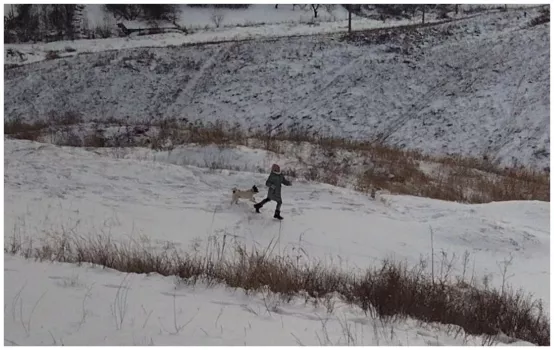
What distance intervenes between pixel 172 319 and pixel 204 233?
4.42 meters

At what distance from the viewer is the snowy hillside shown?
20453 millimetres

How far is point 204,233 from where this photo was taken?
881cm

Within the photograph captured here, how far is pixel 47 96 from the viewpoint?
2564 centimetres

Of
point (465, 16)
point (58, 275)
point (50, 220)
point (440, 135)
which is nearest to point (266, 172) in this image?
point (50, 220)

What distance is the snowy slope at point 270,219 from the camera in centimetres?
834

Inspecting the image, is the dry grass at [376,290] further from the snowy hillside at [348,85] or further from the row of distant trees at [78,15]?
the row of distant trees at [78,15]

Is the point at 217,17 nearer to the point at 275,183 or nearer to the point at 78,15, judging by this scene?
the point at 78,15

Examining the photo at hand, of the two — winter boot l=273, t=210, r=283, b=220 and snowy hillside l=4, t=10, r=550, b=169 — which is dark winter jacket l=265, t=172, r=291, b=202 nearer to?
winter boot l=273, t=210, r=283, b=220

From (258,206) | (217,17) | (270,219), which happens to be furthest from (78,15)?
(270,219)

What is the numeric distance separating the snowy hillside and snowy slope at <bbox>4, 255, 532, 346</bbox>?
15.4 metres

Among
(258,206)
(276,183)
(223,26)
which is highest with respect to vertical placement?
(223,26)

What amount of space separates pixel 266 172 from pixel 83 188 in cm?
408

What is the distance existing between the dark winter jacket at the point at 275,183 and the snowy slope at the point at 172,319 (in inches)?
151

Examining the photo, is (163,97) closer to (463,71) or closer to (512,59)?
(463,71)
